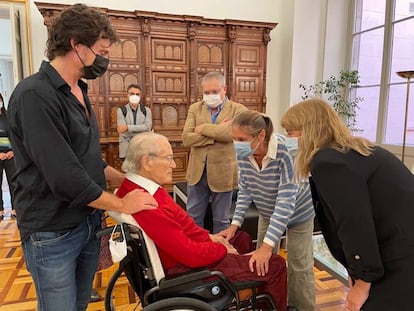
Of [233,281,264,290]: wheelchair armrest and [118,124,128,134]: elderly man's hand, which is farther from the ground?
[118,124,128,134]: elderly man's hand

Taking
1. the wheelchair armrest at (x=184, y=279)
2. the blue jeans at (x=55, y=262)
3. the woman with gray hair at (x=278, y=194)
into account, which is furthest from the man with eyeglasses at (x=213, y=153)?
the blue jeans at (x=55, y=262)

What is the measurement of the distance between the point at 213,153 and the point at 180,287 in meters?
1.13

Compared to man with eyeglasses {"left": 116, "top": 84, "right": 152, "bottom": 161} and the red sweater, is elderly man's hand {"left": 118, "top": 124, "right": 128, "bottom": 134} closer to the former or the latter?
man with eyeglasses {"left": 116, "top": 84, "right": 152, "bottom": 161}

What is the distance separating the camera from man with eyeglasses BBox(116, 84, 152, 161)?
4.04m

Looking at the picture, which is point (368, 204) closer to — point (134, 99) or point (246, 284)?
point (246, 284)

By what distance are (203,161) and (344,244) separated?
1412 millimetres

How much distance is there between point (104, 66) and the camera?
1230 mm

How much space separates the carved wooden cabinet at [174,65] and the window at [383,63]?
1.35 metres

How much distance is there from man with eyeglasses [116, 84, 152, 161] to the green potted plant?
2.24 metres

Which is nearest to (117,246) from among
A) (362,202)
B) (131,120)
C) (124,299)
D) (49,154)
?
(49,154)

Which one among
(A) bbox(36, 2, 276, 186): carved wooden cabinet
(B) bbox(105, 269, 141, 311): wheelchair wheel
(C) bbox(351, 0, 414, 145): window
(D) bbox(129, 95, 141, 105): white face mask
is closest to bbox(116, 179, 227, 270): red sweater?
(B) bbox(105, 269, 141, 311): wheelchair wheel

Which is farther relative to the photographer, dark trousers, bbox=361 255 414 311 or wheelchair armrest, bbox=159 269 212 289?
wheelchair armrest, bbox=159 269 212 289

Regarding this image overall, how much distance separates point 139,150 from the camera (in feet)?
4.42

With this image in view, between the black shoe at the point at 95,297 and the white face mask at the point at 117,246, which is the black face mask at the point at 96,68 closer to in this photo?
the white face mask at the point at 117,246
